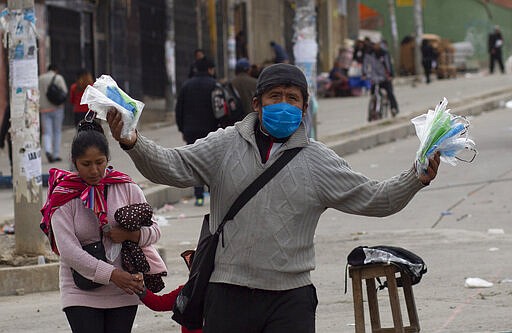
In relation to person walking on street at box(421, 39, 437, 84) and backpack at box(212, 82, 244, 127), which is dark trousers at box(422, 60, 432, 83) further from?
backpack at box(212, 82, 244, 127)

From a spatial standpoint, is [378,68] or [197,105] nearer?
[197,105]

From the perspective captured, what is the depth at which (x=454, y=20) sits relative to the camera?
54562 mm

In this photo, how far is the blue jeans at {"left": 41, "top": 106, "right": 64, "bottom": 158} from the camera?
19.2 metres

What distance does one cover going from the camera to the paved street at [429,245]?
825 cm

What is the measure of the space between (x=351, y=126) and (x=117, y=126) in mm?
19729

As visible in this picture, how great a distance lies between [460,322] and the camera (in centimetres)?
793

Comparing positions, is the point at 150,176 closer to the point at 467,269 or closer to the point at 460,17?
the point at 467,269

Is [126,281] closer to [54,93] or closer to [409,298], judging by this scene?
[409,298]

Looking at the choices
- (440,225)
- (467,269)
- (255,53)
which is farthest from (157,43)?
(467,269)

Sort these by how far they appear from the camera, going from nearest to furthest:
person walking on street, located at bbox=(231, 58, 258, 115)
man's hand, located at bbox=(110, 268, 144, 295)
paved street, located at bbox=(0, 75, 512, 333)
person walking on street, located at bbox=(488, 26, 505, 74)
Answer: man's hand, located at bbox=(110, 268, 144, 295) < paved street, located at bbox=(0, 75, 512, 333) < person walking on street, located at bbox=(231, 58, 258, 115) < person walking on street, located at bbox=(488, 26, 505, 74)

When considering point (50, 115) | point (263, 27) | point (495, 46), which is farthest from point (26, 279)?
point (495, 46)

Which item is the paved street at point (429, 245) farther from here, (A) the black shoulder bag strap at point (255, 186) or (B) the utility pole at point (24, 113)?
(A) the black shoulder bag strap at point (255, 186)

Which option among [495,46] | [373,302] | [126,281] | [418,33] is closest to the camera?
[126,281]

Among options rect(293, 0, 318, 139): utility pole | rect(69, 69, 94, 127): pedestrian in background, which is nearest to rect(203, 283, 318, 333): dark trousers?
rect(69, 69, 94, 127): pedestrian in background
